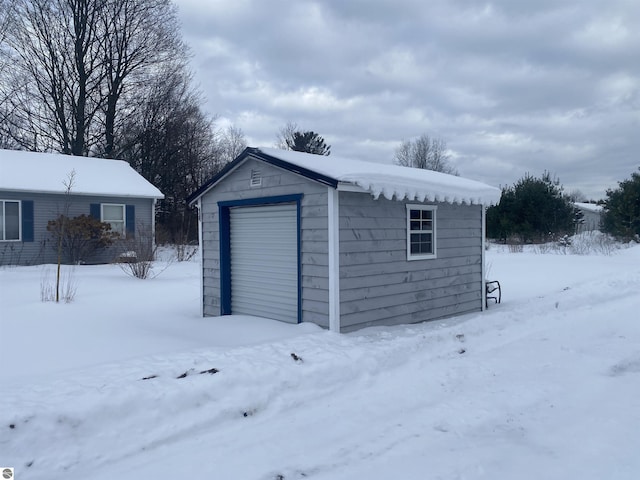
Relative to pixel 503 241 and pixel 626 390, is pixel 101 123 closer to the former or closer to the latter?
pixel 503 241

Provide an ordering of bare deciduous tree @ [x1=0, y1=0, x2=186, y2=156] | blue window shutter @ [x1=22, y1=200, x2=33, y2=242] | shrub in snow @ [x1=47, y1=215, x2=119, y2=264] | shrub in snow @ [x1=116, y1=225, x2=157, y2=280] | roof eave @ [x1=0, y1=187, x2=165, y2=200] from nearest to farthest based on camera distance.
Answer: shrub in snow @ [x1=116, y1=225, x2=157, y2=280] < roof eave @ [x1=0, y1=187, x2=165, y2=200] < blue window shutter @ [x1=22, y1=200, x2=33, y2=242] < shrub in snow @ [x1=47, y1=215, x2=119, y2=264] < bare deciduous tree @ [x1=0, y1=0, x2=186, y2=156]

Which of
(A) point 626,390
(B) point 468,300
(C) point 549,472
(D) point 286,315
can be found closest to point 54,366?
(D) point 286,315

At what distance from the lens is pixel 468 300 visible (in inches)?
392

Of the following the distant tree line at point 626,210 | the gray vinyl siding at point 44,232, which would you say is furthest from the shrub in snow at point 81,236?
the distant tree line at point 626,210

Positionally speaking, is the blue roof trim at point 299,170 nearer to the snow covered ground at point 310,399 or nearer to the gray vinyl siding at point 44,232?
the snow covered ground at point 310,399

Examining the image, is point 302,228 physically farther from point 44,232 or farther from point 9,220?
point 9,220

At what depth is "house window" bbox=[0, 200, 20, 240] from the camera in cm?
1698

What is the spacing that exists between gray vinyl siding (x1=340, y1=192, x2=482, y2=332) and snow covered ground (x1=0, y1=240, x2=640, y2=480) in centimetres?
44

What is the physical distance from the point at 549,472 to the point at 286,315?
510cm

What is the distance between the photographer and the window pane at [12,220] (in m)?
17.1

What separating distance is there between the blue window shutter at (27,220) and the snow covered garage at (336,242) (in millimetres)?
10688

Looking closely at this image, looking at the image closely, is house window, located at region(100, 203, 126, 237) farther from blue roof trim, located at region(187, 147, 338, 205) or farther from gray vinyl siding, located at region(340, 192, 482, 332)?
gray vinyl siding, located at region(340, 192, 482, 332)

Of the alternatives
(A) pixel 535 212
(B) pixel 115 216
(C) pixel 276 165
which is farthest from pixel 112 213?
(A) pixel 535 212

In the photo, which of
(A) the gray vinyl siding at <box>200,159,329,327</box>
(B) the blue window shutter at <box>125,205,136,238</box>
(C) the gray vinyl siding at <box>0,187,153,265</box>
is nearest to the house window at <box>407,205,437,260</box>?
(A) the gray vinyl siding at <box>200,159,329,327</box>
